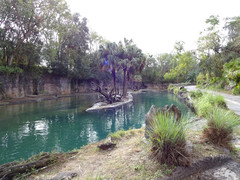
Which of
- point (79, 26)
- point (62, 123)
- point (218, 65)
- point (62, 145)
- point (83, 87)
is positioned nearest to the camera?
point (62, 145)

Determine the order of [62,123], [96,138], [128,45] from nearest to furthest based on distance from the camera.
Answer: [96,138]
[62,123]
[128,45]

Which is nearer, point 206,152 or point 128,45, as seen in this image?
point 206,152

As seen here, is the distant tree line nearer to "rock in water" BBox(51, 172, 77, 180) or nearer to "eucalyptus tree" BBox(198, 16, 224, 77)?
"eucalyptus tree" BBox(198, 16, 224, 77)

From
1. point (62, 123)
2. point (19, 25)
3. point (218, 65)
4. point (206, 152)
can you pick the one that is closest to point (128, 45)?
point (218, 65)

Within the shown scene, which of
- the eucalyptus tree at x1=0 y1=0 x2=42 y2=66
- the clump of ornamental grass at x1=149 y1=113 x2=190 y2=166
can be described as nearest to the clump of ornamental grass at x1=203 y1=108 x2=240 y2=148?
the clump of ornamental grass at x1=149 y1=113 x2=190 y2=166

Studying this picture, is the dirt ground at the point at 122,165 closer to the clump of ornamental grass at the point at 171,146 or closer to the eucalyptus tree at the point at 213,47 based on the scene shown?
the clump of ornamental grass at the point at 171,146

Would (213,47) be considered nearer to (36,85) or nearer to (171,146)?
(171,146)

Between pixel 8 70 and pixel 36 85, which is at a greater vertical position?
pixel 8 70

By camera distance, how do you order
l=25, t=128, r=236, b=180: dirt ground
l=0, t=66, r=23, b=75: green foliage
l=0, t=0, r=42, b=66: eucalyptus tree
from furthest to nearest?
l=0, t=66, r=23, b=75: green foliage < l=0, t=0, r=42, b=66: eucalyptus tree < l=25, t=128, r=236, b=180: dirt ground

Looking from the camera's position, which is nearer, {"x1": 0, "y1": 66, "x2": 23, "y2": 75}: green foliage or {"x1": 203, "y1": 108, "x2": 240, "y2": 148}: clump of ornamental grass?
{"x1": 203, "y1": 108, "x2": 240, "y2": 148}: clump of ornamental grass

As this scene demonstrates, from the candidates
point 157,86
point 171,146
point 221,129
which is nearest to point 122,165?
point 171,146

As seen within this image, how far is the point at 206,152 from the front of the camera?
117 inches

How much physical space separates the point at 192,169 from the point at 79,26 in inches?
1197

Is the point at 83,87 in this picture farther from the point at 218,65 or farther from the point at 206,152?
the point at 206,152
